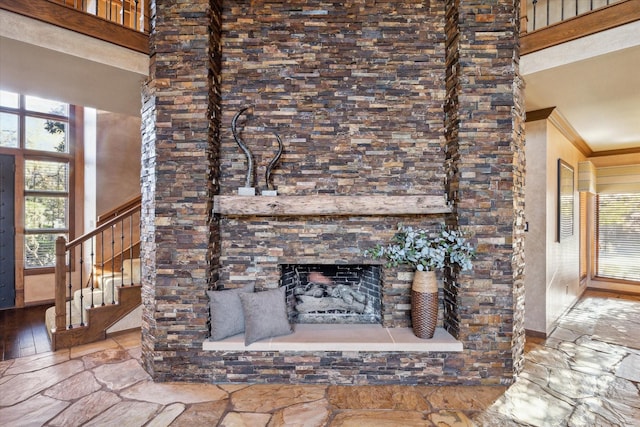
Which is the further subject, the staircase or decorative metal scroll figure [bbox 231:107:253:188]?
the staircase

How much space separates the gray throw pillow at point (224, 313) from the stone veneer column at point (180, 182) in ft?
0.25

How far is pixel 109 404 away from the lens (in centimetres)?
215

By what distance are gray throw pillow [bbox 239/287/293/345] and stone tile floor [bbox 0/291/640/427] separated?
1.34 ft

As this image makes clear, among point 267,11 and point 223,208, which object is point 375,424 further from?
point 267,11

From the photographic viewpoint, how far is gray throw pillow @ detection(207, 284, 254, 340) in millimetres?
2443

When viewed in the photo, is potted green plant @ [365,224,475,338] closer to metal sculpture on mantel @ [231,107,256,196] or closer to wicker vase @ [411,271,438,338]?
wicker vase @ [411,271,438,338]

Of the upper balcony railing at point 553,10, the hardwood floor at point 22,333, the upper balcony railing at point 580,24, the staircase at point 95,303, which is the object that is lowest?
the hardwood floor at point 22,333

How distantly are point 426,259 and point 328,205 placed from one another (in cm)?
93

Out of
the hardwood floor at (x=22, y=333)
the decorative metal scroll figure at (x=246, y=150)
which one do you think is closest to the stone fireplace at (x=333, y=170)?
the decorative metal scroll figure at (x=246, y=150)

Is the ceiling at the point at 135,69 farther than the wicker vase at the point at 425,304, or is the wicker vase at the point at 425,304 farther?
the wicker vase at the point at 425,304

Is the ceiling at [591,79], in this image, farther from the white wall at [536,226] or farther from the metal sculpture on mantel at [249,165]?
the metal sculpture on mantel at [249,165]

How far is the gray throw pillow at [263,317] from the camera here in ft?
7.93

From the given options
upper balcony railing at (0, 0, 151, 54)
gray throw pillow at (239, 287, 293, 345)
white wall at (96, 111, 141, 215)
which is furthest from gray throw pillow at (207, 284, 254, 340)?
white wall at (96, 111, 141, 215)

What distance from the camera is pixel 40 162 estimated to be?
4410mm
